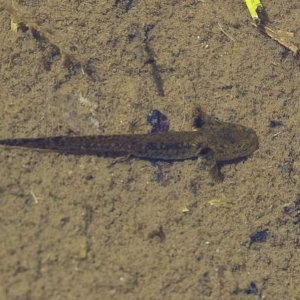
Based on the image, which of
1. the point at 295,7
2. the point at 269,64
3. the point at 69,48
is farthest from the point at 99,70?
the point at 295,7

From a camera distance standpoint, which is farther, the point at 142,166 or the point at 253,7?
the point at 253,7

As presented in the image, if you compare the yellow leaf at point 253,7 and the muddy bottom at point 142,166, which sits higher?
the yellow leaf at point 253,7

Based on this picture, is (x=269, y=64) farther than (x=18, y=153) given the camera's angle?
Yes

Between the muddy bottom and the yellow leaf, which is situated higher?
the yellow leaf

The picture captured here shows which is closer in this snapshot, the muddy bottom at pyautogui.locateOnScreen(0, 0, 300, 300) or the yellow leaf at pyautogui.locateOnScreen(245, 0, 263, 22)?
the muddy bottom at pyautogui.locateOnScreen(0, 0, 300, 300)

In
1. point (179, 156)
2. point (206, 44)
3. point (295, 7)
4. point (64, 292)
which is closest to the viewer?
point (64, 292)

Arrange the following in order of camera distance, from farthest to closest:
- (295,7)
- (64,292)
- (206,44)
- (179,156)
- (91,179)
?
(295,7), (206,44), (179,156), (91,179), (64,292)

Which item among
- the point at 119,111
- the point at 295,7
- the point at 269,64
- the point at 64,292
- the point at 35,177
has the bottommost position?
the point at 64,292

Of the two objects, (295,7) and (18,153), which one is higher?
(295,7)

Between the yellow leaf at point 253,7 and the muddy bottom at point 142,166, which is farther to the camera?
the yellow leaf at point 253,7

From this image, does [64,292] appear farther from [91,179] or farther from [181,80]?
[181,80]

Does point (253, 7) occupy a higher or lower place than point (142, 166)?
higher
